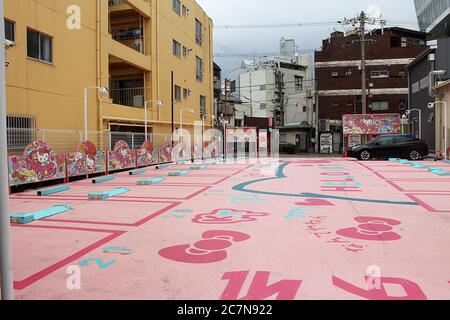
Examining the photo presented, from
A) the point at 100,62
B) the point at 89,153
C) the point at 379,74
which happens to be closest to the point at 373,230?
the point at 89,153

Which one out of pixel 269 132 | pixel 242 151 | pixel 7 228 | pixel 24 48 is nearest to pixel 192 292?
pixel 7 228

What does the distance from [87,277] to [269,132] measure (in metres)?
39.9

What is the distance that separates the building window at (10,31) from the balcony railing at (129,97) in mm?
11672

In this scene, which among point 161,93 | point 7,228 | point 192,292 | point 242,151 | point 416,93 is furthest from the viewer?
point 242,151

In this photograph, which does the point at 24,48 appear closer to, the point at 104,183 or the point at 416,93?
the point at 104,183

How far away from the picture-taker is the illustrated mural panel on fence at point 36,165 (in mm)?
11211

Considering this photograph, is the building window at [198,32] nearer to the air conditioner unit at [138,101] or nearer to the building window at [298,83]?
the air conditioner unit at [138,101]

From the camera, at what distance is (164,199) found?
391 inches

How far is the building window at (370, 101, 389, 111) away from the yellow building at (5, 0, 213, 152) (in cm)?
2418

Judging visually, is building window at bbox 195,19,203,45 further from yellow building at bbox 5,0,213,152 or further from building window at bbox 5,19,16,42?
building window at bbox 5,19,16,42

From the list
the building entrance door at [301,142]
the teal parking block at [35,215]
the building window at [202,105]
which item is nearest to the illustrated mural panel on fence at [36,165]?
the teal parking block at [35,215]

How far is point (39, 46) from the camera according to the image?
46.5 feet

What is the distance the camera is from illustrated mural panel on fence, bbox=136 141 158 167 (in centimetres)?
1972

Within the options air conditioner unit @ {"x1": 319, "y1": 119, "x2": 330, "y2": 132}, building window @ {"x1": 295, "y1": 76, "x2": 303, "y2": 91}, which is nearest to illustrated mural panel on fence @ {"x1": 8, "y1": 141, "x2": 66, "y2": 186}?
air conditioner unit @ {"x1": 319, "y1": 119, "x2": 330, "y2": 132}
